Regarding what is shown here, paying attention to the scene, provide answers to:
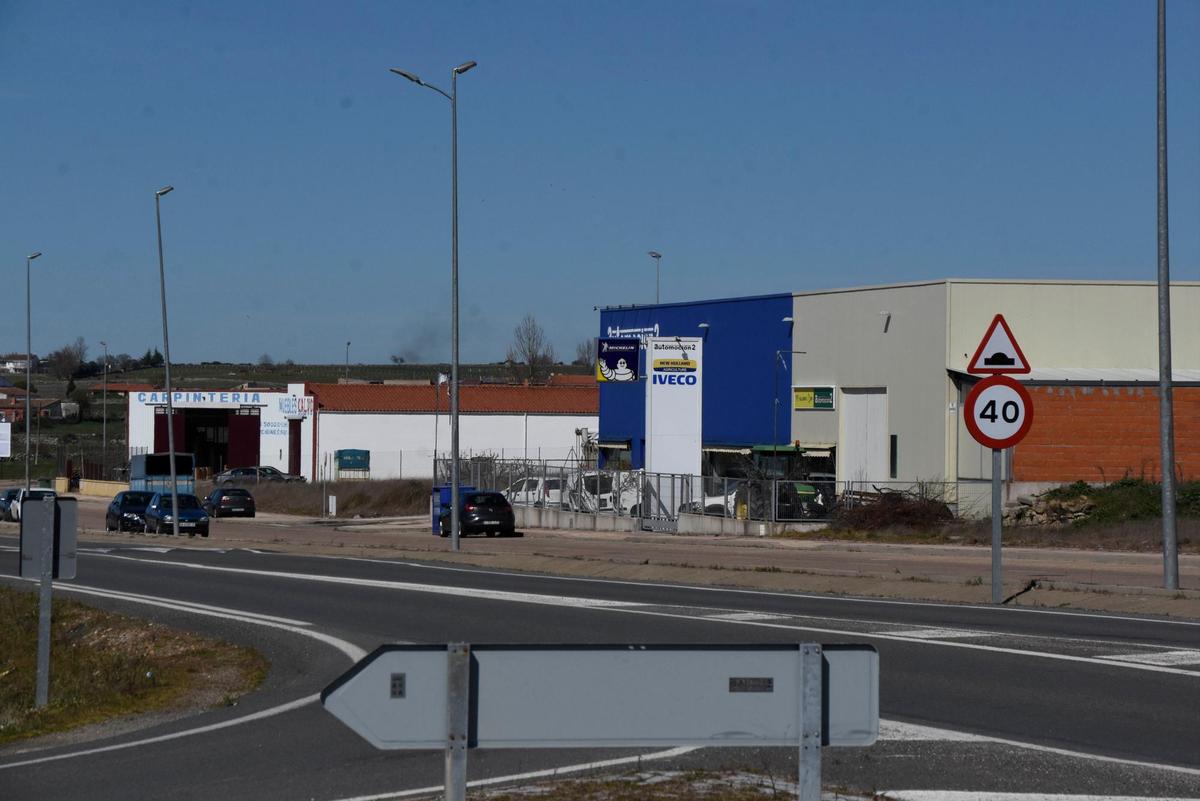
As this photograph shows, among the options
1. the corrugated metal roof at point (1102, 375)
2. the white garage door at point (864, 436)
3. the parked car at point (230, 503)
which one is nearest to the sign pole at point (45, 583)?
the corrugated metal roof at point (1102, 375)

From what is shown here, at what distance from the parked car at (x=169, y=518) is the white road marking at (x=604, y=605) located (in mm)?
17560

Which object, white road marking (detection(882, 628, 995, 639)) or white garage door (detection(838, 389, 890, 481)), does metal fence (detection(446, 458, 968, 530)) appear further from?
white road marking (detection(882, 628, 995, 639))

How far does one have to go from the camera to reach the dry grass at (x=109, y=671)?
12.5 metres

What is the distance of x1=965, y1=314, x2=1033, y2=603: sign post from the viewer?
15.6 metres

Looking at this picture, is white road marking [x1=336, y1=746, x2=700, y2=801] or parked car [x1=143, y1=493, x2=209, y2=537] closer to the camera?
white road marking [x1=336, y1=746, x2=700, y2=801]

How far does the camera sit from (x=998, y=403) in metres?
15.6

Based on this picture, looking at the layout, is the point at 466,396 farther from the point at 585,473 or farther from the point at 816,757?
the point at 816,757

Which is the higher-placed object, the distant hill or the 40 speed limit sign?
the distant hill

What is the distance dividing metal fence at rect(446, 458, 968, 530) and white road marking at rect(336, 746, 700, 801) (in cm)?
3277

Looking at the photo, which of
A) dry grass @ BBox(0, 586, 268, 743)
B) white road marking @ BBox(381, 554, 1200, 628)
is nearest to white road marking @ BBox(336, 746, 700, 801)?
dry grass @ BBox(0, 586, 268, 743)

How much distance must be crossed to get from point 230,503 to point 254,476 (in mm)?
19706

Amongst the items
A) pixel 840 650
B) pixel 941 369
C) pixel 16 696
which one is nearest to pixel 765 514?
pixel 941 369

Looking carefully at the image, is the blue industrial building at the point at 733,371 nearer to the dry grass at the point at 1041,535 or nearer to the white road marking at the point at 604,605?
the dry grass at the point at 1041,535

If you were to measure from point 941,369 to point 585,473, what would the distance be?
521 inches
